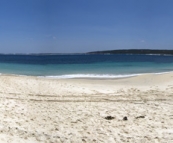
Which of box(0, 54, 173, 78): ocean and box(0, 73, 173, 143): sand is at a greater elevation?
box(0, 54, 173, 78): ocean

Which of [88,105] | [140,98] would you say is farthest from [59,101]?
[140,98]

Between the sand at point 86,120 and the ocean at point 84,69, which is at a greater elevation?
the ocean at point 84,69

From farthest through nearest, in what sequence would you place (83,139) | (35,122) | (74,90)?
(74,90) < (35,122) < (83,139)

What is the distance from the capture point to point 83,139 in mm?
4500

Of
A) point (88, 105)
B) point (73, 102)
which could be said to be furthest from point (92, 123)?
point (73, 102)

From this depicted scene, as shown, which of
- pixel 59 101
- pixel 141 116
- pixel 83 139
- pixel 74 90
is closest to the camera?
pixel 83 139

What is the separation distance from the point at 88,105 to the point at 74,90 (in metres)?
2.91

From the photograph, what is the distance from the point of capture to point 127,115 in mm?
6035

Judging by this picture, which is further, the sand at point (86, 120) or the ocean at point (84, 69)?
the ocean at point (84, 69)

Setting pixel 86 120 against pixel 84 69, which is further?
pixel 84 69

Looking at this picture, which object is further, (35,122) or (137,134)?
(35,122)

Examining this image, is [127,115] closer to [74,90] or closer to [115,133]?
[115,133]

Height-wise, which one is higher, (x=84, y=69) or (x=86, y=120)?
(x=84, y=69)

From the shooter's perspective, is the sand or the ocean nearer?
the sand
